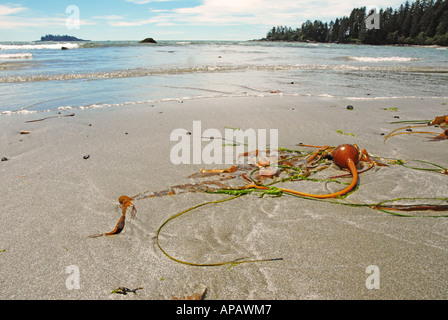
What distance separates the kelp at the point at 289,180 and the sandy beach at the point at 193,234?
6 centimetres

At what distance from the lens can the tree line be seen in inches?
2861

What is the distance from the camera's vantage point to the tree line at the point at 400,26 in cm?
7268

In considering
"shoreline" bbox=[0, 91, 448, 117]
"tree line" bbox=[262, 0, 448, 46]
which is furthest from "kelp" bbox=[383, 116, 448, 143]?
"tree line" bbox=[262, 0, 448, 46]

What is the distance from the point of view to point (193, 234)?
1.92 m

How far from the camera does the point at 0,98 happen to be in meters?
6.76

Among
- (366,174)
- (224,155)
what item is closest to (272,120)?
(224,155)

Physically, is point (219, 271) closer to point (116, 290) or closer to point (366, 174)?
point (116, 290)

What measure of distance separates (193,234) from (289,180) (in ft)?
4.08
